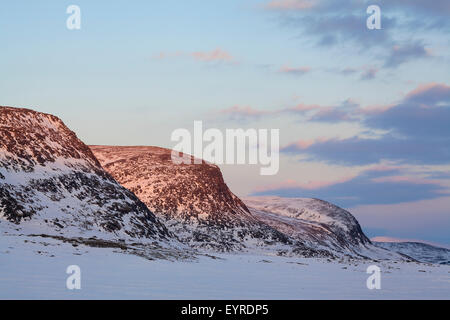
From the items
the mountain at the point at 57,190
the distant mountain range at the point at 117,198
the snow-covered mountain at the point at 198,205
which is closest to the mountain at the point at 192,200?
the snow-covered mountain at the point at 198,205

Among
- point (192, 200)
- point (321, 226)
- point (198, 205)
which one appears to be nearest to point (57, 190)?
point (198, 205)

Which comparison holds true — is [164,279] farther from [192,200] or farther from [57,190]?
[192,200]

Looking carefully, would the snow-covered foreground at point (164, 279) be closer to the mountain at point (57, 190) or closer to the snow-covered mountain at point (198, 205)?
the mountain at point (57, 190)

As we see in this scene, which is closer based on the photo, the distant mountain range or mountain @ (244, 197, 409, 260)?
A: the distant mountain range

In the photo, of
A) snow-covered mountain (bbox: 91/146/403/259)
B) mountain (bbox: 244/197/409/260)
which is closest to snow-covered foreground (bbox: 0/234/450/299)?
snow-covered mountain (bbox: 91/146/403/259)

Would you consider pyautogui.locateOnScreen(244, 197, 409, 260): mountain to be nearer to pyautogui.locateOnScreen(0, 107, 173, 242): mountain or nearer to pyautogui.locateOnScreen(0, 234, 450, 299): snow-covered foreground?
pyautogui.locateOnScreen(0, 107, 173, 242): mountain

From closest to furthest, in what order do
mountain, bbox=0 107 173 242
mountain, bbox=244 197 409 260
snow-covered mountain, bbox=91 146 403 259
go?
mountain, bbox=0 107 173 242
snow-covered mountain, bbox=91 146 403 259
mountain, bbox=244 197 409 260
